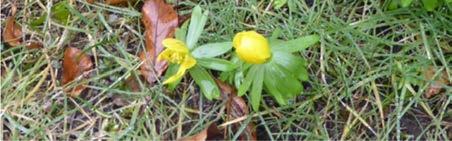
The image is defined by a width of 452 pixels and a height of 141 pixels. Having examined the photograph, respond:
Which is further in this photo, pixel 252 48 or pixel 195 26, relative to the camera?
pixel 195 26

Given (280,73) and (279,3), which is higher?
(279,3)

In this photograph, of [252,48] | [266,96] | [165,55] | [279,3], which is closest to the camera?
[252,48]

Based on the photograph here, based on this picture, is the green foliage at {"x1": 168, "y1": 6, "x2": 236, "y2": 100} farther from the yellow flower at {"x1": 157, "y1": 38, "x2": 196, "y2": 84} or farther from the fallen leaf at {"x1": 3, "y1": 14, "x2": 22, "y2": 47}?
the fallen leaf at {"x1": 3, "y1": 14, "x2": 22, "y2": 47}

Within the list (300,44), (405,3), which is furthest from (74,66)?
(405,3)

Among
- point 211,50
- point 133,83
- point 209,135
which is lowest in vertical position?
point 209,135

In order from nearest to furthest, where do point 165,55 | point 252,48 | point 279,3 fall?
point 252,48, point 165,55, point 279,3

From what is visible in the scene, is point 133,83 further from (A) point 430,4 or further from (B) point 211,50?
(A) point 430,4
